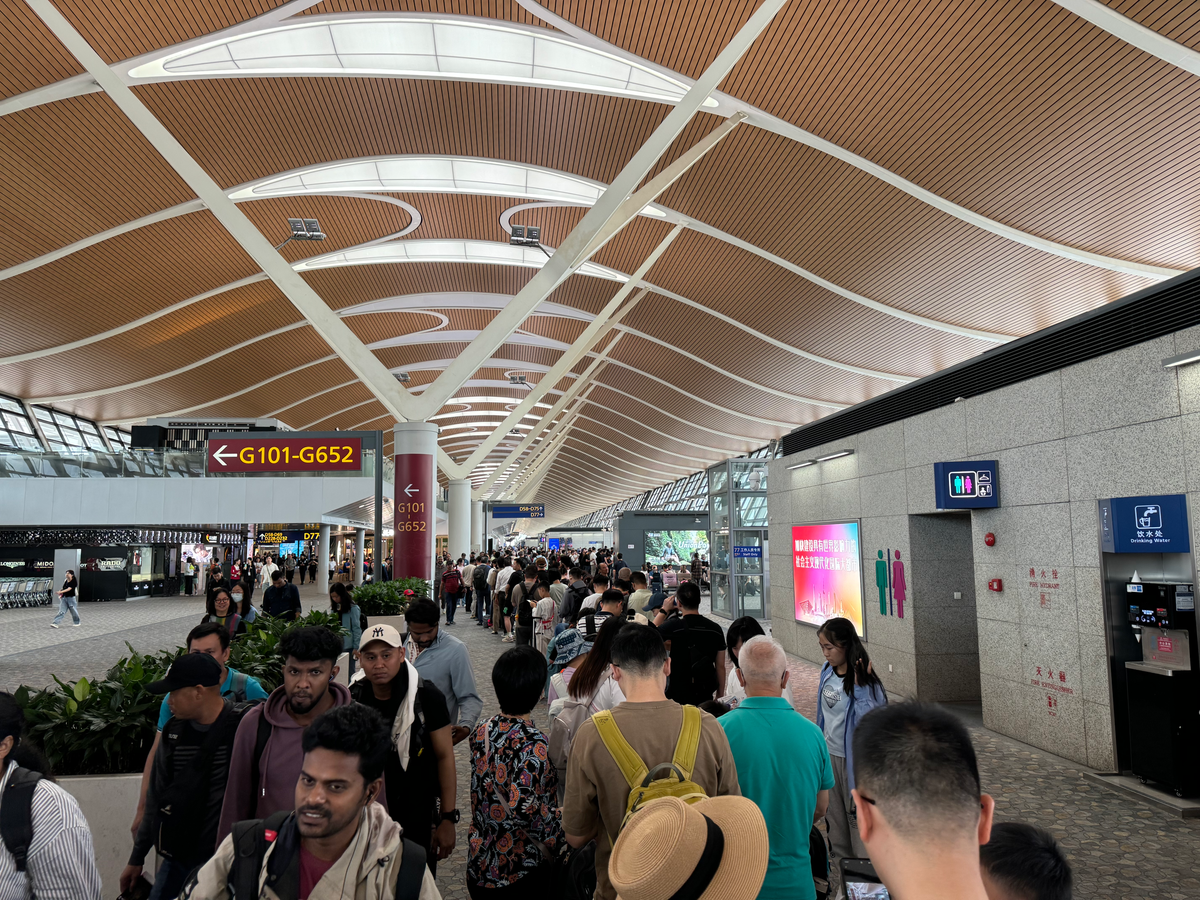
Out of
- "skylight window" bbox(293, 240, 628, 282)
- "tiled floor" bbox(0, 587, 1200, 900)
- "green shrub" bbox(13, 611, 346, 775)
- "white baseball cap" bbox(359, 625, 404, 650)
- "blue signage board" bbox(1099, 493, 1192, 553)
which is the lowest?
"tiled floor" bbox(0, 587, 1200, 900)

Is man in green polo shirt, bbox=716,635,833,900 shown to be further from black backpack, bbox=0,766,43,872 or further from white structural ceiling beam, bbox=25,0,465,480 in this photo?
white structural ceiling beam, bbox=25,0,465,480

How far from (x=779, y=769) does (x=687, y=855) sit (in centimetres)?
156

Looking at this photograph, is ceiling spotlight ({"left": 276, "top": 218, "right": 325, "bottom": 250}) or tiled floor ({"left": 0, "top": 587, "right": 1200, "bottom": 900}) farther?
ceiling spotlight ({"left": 276, "top": 218, "right": 325, "bottom": 250})

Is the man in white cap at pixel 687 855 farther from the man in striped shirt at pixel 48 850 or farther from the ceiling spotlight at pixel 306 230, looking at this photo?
the ceiling spotlight at pixel 306 230

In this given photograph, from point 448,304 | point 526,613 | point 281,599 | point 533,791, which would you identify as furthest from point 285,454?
point 448,304

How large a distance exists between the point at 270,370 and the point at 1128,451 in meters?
29.9

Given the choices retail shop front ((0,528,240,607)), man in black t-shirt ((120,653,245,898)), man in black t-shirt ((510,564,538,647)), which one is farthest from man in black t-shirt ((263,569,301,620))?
retail shop front ((0,528,240,607))

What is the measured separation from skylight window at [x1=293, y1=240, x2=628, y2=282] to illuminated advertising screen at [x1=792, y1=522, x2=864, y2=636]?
10049 millimetres

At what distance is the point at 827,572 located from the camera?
48.1ft

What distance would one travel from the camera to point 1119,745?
24.4 feet

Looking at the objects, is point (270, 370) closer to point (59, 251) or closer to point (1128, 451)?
point (59, 251)

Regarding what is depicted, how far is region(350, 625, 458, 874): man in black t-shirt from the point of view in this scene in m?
3.37

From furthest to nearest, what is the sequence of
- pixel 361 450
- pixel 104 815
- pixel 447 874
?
1. pixel 361 450
2. pixel 447 874
3. pixel 104 815

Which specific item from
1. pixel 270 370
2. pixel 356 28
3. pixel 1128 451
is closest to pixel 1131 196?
pixel 1128 451
